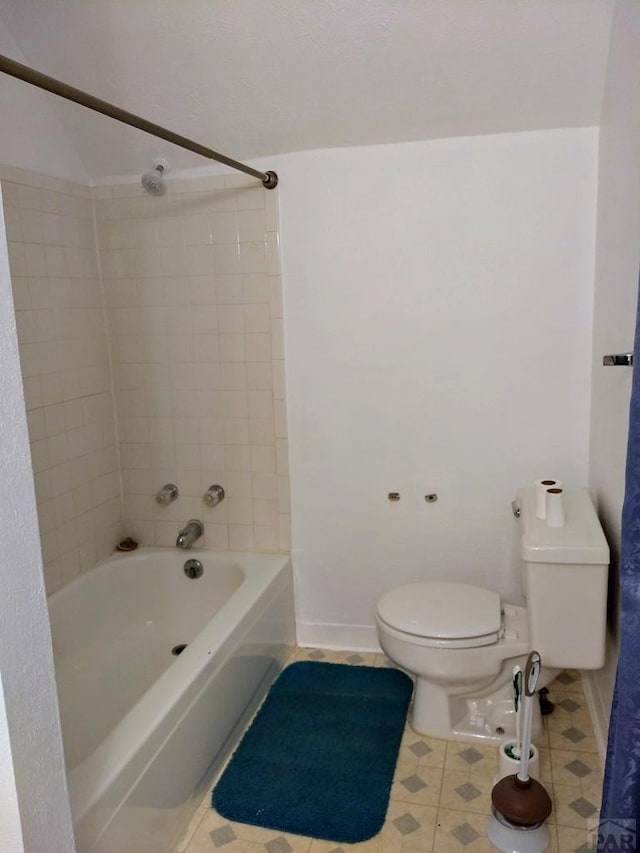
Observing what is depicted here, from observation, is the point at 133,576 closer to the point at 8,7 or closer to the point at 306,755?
the point at 306,755

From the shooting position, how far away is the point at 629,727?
118 cm

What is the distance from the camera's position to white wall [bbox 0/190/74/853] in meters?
1.09

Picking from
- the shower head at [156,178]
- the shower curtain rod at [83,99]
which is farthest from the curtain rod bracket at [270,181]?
the shower head at [156,178]

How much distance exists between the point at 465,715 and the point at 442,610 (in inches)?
14.9

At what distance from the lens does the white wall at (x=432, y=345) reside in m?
2.37

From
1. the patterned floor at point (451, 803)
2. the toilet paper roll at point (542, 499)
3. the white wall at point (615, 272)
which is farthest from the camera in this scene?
the toilet paper roll at point (542, 499)

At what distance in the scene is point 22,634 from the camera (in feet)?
3.75

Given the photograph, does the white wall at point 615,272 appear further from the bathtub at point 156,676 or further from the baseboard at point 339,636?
the bathtub at point 156,676

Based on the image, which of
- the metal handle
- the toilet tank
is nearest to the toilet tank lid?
the toilet tank

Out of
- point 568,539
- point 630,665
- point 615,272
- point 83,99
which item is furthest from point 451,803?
point 83,99

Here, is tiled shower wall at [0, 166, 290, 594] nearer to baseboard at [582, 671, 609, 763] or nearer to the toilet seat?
the toilet seat

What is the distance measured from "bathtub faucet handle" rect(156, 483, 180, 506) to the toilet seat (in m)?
1.02

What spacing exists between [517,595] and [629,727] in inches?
57.3

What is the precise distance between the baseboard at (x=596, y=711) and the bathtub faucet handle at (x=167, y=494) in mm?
1699
